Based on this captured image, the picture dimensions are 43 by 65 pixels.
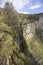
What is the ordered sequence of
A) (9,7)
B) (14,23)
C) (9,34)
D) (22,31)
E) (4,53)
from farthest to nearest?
(9,7) < (14,23) < (22,31) < (9,34) < (4,53)

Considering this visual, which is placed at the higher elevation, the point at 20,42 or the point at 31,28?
the point at 31,28

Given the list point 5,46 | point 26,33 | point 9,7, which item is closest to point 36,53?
point 26,33

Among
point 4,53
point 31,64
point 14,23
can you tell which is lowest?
point 31,64

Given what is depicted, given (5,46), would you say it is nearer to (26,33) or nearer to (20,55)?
(20,55)

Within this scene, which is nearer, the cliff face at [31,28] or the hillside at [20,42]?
the hillside at [20,42]

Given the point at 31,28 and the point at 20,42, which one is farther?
the point at 31,28

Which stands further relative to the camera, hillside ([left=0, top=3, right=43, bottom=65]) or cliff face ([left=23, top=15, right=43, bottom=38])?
cliff face ([left=23, top=15, right=43, bottom=38])

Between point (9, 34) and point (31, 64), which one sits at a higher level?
point (9, 34)

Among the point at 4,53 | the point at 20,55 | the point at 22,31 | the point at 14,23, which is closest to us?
the point at 4,53
